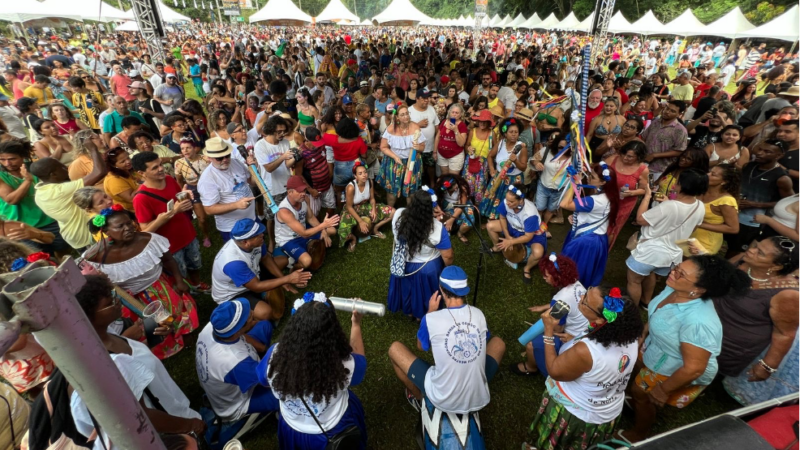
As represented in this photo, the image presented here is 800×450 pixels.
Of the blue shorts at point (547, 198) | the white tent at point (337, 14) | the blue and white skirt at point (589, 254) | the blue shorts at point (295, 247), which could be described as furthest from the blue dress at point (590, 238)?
the white tent at point (337, 14)

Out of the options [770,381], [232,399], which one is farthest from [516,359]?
[232,399]

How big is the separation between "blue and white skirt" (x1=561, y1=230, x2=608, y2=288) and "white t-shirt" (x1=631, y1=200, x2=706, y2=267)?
38cm

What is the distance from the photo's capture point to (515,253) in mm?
5203

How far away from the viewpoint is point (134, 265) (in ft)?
11.0

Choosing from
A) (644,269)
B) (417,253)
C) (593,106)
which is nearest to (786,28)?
(593,106)

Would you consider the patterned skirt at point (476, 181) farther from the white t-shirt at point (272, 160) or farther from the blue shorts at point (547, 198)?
the white t-shirt at point (272, 160)

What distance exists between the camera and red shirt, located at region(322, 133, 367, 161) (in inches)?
235

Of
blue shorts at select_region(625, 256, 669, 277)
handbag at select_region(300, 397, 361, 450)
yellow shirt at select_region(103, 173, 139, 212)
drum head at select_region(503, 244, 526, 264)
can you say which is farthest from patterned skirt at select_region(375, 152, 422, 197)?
handbag at select_region(300, 397, 361, 450)

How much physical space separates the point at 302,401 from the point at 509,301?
10.8 feet

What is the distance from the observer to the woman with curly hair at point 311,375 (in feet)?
7.53

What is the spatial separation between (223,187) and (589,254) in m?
4.63

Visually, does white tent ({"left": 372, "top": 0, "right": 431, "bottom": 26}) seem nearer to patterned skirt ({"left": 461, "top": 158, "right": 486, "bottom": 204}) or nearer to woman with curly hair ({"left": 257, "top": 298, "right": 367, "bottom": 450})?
patterned skirt ({"left": 461, "top": 158, "right": 486, "bottom": 204})

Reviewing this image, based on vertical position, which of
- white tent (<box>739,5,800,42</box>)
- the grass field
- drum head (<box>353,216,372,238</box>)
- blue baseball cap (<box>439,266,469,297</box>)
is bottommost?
the grass field

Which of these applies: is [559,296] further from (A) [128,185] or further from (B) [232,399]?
(A) [128,185]
